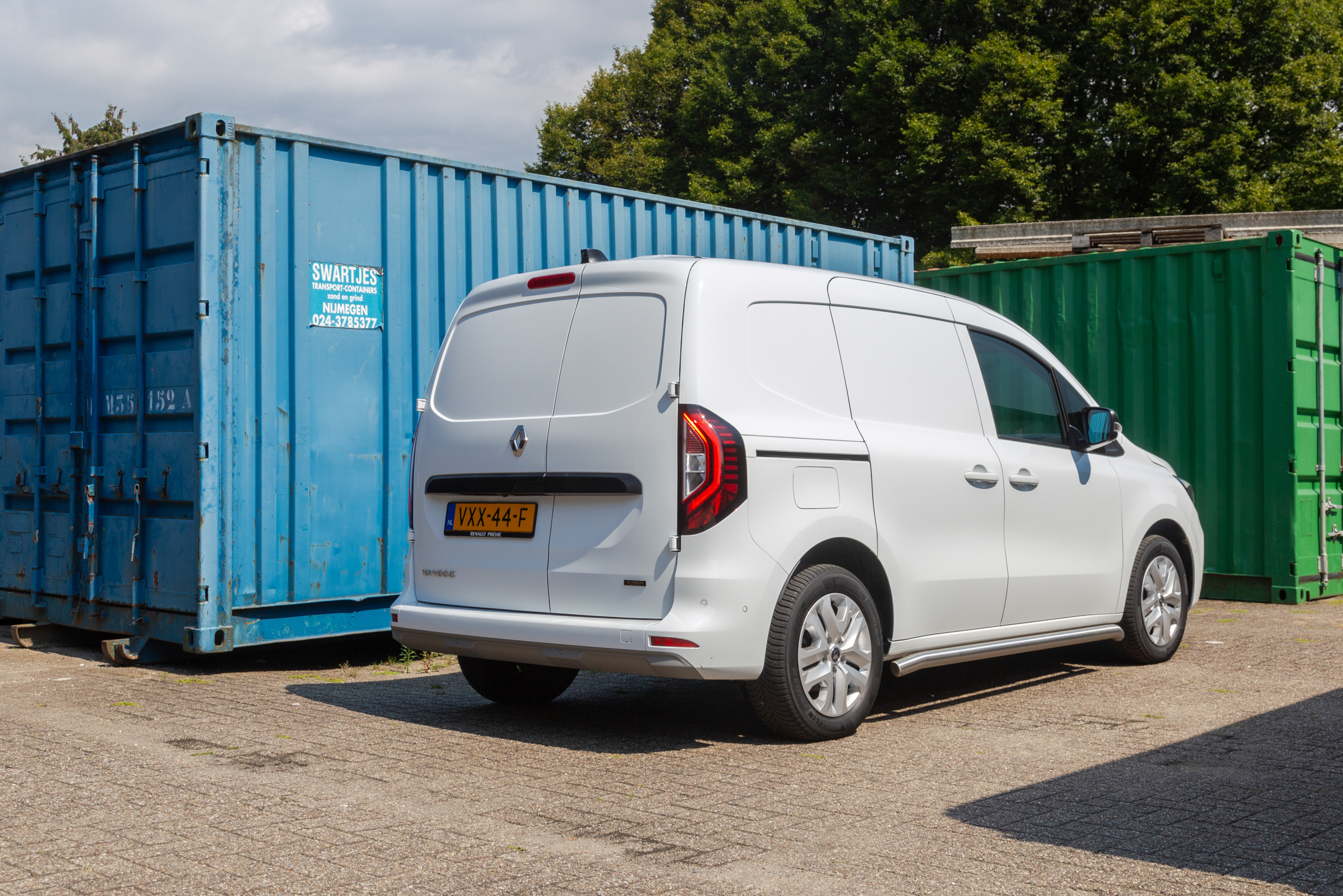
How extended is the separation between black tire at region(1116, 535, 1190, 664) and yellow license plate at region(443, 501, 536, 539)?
3683 mm

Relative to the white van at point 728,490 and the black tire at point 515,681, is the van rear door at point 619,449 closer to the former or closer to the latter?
the white van at point 728,490

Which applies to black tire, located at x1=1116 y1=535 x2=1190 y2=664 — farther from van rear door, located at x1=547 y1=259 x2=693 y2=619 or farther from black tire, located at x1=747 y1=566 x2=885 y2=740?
van rear door, located at x1=547 y1=259 x2=693 y2=619

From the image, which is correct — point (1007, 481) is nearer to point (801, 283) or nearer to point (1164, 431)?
point (801, 283)

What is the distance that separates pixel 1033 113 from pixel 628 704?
2232 cm

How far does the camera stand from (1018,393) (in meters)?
6.59

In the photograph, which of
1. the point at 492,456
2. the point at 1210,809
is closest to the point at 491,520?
the point at 492,456

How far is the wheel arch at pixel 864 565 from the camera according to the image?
17.4 feet

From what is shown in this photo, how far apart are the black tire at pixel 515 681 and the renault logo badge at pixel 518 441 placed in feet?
4.00

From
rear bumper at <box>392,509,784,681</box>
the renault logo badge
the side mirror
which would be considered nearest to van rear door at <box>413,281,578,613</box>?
the renault logo badge

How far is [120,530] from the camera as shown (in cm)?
771

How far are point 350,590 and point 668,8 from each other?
34079mm

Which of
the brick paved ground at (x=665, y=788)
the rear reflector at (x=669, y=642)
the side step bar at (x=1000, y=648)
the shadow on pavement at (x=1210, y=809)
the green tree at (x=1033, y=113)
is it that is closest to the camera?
the brick paved ground at (x=665, y=788)

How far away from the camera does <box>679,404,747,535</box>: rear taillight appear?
192 inches

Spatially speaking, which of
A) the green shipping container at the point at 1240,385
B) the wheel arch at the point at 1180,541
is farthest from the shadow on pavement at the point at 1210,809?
the green shipping container at the point at 1240,385
